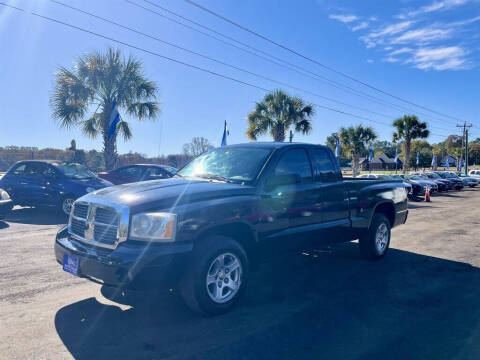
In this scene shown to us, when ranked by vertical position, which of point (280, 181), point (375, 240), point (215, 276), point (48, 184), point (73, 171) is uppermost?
point (280, 181)

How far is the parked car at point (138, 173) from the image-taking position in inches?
529

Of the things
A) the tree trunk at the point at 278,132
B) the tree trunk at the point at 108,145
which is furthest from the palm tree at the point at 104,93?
the tree trunk at the point at 278,132

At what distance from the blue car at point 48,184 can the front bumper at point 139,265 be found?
7430 millimetres

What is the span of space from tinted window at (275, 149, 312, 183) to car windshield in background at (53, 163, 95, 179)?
7886 mm

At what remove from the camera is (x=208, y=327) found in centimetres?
360

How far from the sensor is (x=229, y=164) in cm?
478

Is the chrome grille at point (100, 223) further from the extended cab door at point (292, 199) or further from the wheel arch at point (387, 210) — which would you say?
the wheel arch at point (387, 210)

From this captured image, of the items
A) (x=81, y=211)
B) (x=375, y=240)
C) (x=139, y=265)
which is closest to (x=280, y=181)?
(x=139, y=265)

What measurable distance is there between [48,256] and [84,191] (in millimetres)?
4529

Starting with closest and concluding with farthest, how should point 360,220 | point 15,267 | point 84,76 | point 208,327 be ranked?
point 208,327
point 15,267
point 360,220
point 84,76

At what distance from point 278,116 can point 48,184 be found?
15986 millimetres

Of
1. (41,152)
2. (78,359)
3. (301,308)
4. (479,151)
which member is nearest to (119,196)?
(78,359)

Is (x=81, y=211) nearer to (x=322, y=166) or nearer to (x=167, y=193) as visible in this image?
(x=167, y=193)

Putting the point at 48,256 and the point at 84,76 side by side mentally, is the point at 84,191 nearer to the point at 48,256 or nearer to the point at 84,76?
the point at 48,256
